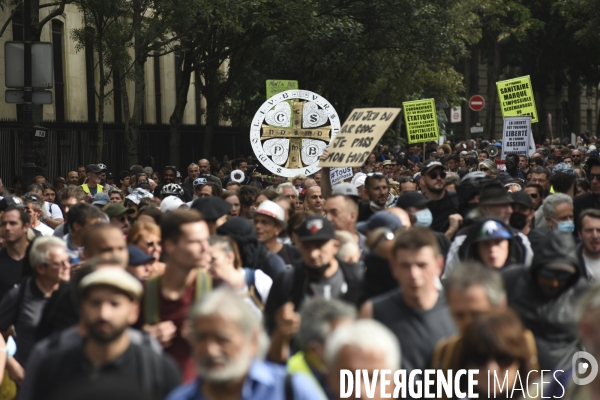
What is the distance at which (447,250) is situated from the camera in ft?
26.7

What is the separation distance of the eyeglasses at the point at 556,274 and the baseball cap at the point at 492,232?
3.11ft

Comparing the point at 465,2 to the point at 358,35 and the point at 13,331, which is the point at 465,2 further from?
the point at 13,331

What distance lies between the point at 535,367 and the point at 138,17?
62.6ft

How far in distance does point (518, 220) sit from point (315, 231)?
2.99 meters

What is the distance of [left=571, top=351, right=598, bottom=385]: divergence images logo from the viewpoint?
163 inches

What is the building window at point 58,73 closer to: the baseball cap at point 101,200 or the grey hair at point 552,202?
the baseball cap at point 101,200

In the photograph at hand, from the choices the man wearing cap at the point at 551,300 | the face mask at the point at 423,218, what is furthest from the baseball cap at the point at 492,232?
the face mask at the point at 423,218

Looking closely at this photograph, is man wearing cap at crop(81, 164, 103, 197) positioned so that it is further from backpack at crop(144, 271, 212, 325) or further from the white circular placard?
backpack at crop(144, 271, 212, 325)

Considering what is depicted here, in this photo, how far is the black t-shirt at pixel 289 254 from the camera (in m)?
8.36

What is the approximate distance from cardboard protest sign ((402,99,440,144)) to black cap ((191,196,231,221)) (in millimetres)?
15201

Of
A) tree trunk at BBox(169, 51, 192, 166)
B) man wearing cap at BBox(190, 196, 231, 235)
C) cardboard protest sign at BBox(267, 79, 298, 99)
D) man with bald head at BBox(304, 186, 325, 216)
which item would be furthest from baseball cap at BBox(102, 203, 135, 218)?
tree trunk at BBox(169, 51, 192, 166)

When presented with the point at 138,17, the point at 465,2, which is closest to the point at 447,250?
the point at 138,17

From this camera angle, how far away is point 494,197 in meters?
8.37

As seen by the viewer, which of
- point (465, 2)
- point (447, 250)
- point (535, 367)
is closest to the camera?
point (535, 367)
